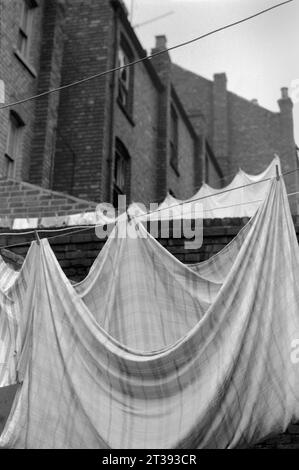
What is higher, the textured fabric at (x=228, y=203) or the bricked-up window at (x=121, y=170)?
the bricked-up window at (x=121, y=170)

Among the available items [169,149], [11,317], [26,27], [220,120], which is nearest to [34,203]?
[26,27]

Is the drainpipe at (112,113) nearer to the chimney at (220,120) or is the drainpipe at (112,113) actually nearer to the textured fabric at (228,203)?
the textured fabric at (228,203)

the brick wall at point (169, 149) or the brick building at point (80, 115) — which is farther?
the brick wall at point (169, 149)

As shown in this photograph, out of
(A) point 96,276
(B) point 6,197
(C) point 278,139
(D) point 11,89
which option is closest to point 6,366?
(A) point 96,276

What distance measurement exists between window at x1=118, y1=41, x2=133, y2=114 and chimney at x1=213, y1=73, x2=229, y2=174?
13.7 m

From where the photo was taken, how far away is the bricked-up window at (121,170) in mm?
19266

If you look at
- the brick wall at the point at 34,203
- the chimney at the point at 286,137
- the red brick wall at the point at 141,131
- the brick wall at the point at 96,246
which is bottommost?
the brick wall at the point at 96,246

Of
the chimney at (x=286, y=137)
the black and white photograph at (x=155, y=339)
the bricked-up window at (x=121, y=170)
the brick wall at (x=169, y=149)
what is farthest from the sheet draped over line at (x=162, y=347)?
the chimney at (x=286, y=137)

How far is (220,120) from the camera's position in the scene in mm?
34781

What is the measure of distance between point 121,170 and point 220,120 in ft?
51.9

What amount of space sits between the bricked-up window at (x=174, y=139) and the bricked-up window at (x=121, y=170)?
4711mm

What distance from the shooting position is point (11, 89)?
1588 centimetres

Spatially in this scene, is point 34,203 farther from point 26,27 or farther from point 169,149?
point 169,149

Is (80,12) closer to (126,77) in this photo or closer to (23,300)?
(126,77)
